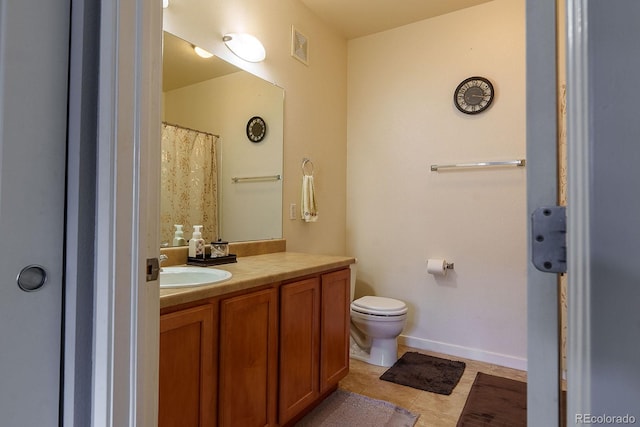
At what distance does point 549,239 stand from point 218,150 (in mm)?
1897

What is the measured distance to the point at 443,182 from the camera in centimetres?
277

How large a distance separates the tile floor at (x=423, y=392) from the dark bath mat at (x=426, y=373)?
43mm

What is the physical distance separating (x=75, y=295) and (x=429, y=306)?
2542mm

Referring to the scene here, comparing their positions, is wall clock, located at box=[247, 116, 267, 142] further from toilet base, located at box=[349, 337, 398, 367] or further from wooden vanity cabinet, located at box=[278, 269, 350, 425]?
toilet base, located at box=[349, 337, 398, 367]

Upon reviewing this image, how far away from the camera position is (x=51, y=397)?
795mm

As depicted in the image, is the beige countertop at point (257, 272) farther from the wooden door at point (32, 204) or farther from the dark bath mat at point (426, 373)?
the dark bath mat at point (426, 373)

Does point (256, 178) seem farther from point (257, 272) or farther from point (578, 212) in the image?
point (578, 212)

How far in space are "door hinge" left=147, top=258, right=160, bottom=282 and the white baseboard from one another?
246cm

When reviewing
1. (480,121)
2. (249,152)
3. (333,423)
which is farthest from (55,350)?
(480,121)

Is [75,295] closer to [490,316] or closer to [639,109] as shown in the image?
[639,109]

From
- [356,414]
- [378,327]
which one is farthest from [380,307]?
[356,414]

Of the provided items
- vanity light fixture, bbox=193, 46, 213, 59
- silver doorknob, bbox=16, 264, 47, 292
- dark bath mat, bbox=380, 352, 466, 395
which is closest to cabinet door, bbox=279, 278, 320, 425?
dark bath mat, bbox=380, 352, 466, 395

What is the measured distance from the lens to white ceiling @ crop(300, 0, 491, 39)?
2.58 m

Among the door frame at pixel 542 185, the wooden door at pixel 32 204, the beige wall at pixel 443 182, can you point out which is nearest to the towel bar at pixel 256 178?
the beige wall at pixel 443 182
